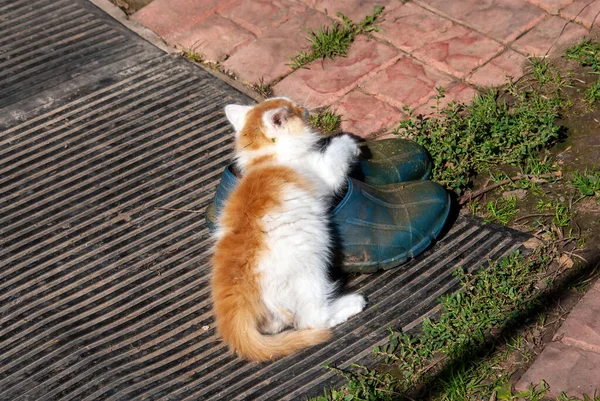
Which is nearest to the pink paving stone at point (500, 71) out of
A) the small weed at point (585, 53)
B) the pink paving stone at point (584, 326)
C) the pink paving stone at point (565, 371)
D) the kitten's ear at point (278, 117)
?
the small weed at point (585, 53)

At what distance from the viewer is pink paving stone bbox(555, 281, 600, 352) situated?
331 centimetres

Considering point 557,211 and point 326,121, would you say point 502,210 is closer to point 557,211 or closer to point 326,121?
point 557,211

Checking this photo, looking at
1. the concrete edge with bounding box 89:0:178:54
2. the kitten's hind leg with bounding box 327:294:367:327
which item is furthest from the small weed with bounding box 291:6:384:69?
the kitten's hind leg with bounding box 327:294:367:327

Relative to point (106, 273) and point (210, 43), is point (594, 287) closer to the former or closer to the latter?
point (106, 273)

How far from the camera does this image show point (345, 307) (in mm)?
3545

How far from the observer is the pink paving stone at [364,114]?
4.63 meters

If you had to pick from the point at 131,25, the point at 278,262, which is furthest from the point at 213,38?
the point at 278,262

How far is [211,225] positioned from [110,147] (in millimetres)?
1084

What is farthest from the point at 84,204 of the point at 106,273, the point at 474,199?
the point at 474,199

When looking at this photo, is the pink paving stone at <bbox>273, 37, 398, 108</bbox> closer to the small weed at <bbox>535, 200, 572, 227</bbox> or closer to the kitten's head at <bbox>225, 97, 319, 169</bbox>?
the kitten's head at <bbox>225, 97, 319, 169</bbox>

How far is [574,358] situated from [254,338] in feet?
4.40

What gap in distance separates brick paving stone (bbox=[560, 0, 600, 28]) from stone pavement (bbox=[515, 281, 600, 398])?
88.6 inches

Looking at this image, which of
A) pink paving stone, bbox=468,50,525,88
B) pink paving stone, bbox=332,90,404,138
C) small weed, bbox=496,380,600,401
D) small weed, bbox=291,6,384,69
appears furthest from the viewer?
small weed, bbox=291,6,384,69

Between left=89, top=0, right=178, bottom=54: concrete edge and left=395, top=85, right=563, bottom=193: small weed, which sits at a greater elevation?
left=395, top=85, right=563, bottom=193: small weed
